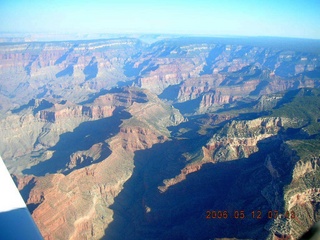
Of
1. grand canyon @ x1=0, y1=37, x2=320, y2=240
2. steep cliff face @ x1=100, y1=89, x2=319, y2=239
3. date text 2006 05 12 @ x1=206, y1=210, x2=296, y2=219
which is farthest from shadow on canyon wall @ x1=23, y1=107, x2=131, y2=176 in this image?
date text 2006 05 12 @ x1=206, y1=210, x2=296, y2=219

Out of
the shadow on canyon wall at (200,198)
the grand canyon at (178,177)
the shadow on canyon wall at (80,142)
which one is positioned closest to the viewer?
the grand canyon at (178,177)

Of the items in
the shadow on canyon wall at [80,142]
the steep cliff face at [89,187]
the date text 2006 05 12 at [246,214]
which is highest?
the date text 2006 05 12 at [246,214]

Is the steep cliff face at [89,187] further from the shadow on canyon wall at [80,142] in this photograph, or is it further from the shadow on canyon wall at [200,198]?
the shadow on canyon wall at [200,198]

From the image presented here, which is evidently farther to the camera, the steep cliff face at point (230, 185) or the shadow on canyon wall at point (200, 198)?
the shadow on canyon wall at point (200, 198)

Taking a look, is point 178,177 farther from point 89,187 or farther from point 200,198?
point 89,187

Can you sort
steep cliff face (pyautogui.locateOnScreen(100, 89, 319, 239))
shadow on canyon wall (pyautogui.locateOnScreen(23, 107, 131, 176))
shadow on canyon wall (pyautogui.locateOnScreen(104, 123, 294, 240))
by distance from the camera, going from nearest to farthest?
1. steep cliff face (pyautogui.locateOnScreen(100, 89, 319, 239))
2. shadow on canyon wall (pyautogui.locateOnScreen(104, 123, 294, 240))
3. shadow on canyon wall (pyautogui.locateOnScreen(23, 107, 131, 176))

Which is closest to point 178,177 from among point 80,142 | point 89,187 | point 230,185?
point 230,185

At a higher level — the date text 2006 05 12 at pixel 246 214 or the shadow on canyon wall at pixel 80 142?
the date text 2006 05 12 at pixel 246 214

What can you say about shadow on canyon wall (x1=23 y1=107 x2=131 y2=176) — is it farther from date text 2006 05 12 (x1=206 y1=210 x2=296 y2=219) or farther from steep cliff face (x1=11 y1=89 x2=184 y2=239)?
date text 2006 05 12 (x1=206 y1=210 x2=296 y2=219)

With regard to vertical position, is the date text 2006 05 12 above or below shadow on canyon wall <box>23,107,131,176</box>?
above

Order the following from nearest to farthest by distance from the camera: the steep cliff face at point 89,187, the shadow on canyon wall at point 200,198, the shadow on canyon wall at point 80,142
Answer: the shadow on canyon wall at point 200,198 < the steep cliff face at point 89,187 < the shadow on canyon wall at point 80,142

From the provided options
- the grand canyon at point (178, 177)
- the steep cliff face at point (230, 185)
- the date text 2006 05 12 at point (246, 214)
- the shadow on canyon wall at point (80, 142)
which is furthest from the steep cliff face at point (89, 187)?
the date text 2006 05 12 at point (246, 214)
